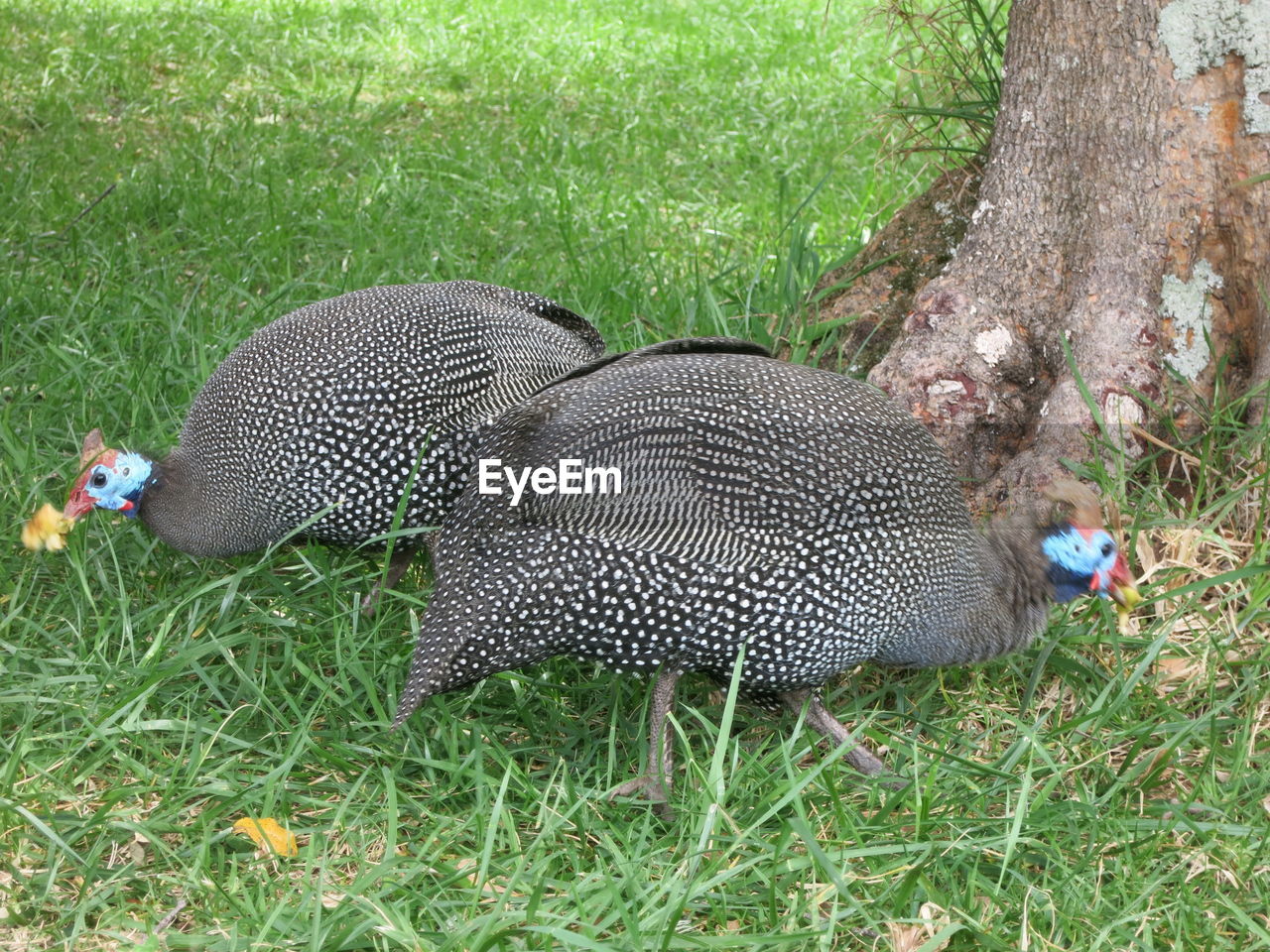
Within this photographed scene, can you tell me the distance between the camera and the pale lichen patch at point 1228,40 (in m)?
3.03

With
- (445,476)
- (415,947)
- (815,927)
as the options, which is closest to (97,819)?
(415,947)

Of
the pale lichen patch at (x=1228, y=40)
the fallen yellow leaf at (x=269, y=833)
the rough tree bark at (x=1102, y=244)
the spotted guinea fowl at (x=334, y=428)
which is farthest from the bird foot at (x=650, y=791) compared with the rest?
the pale lichen patch at (x=1228, y=40)

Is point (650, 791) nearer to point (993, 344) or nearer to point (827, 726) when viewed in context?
point (827, 726)

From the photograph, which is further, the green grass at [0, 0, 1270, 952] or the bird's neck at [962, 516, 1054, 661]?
the bird's neck at [962, 516, 1054, 661]

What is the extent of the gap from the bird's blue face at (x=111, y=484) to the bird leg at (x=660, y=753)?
1451 mm

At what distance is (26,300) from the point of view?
431 cm

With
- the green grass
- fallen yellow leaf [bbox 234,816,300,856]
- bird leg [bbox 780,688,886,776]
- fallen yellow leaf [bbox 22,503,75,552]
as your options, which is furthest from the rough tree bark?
fallen yellow leaf [bbox 22,503,75,552]

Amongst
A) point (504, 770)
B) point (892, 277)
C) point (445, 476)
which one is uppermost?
point (892, 277)

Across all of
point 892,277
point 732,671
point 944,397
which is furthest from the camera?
point 892,277

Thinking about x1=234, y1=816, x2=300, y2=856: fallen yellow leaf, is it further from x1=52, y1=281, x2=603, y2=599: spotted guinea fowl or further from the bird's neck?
the bird's neck

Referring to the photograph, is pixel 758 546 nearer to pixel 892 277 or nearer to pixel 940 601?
pixel 940 601

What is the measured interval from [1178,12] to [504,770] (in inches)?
92.6

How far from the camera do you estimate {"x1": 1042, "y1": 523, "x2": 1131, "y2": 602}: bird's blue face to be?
2.65m

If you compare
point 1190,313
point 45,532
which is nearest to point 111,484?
point 45,532
